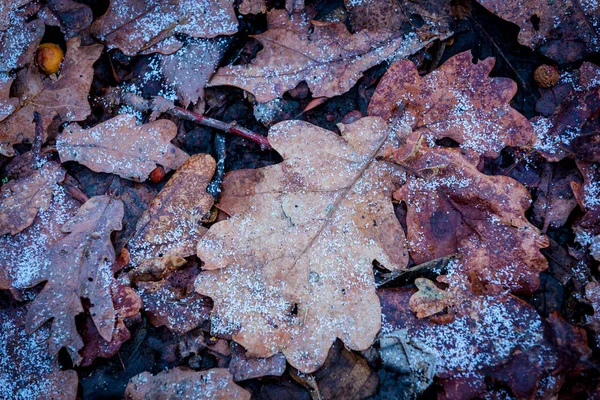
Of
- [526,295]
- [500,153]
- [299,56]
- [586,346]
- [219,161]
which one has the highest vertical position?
[299,56]

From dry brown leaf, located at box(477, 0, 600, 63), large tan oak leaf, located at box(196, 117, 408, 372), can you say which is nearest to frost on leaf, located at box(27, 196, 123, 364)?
large tan oak leaf, located at box(196, 117, 408, 372)

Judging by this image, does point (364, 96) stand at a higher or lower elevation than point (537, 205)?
higher

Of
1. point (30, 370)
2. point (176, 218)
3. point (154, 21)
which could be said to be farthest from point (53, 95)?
point (30, 370)

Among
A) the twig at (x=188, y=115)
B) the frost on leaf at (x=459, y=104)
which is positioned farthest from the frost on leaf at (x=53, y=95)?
the frost on leaf at (x=459, y=104)

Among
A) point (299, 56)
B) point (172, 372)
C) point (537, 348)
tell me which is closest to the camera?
point (537, 348)

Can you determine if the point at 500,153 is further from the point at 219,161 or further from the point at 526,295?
the point at 219,161

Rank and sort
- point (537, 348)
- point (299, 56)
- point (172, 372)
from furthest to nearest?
point (299, 56)
point (172, 372)
point (537, 348)

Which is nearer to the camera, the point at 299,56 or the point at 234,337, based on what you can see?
the point at 234,337

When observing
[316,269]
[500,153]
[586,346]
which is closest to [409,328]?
[316,269]

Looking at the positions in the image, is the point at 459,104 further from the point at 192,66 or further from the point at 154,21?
the point at 154,21
